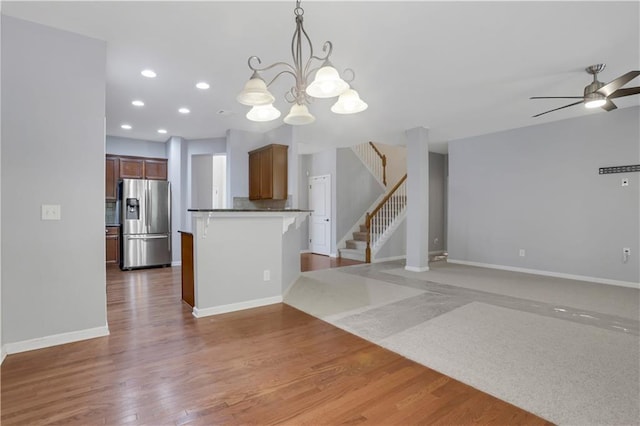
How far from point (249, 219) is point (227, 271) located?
638 millimetres

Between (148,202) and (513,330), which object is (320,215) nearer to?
(148,202)

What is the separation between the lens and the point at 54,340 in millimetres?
2699

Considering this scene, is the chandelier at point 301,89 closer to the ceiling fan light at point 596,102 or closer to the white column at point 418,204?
the ceiling fan light at point 596,102

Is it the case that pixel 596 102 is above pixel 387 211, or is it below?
above

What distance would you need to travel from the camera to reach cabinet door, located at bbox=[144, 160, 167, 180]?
693 centimetres

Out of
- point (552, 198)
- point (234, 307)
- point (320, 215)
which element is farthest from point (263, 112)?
point (320, 215)

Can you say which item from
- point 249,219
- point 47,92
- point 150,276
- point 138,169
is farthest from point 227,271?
point 138,169

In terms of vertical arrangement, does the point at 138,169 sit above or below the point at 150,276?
above

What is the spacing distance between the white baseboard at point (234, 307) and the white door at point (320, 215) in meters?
4.45

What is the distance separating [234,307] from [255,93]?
2451 mm

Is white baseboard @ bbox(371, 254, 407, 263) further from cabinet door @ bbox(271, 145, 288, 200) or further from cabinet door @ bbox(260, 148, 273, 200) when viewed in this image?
cabinet door @ bbox(260, 148, 273, 200)

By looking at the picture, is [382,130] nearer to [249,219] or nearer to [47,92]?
[249,219]

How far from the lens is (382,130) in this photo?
6238 mm

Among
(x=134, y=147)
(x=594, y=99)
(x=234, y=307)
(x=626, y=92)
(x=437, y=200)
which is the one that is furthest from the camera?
(x=437, y=200)
